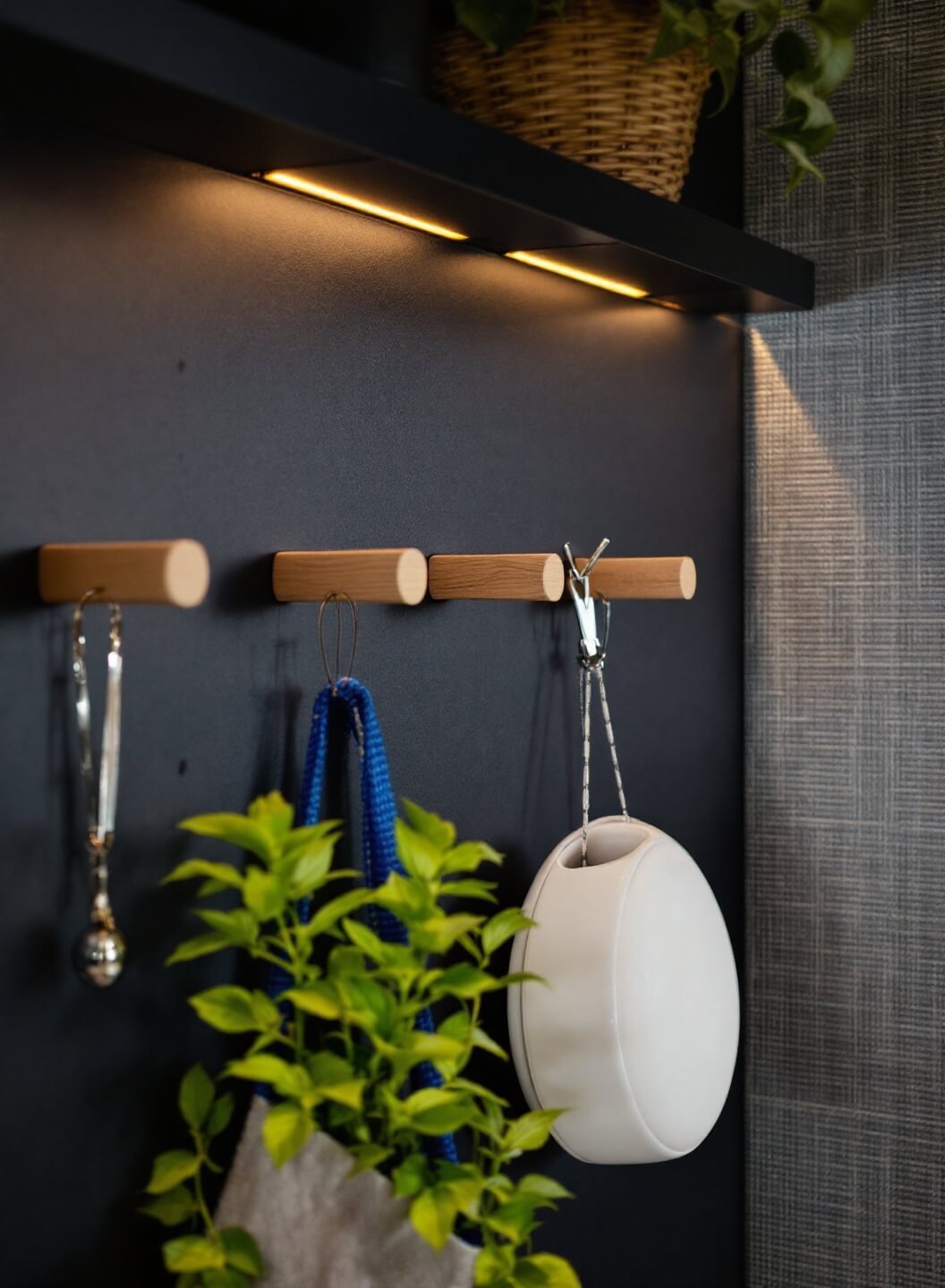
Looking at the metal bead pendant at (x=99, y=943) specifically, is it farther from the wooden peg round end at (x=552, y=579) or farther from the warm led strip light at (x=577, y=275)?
the warm led strip light at (x=577, y=275)

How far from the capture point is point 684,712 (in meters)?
1.40

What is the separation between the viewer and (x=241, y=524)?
0.90 meters

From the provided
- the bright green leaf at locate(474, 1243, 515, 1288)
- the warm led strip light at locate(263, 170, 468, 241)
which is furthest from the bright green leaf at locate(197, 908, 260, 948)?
the warm led strip light at locate(263, 170, 468, 241)

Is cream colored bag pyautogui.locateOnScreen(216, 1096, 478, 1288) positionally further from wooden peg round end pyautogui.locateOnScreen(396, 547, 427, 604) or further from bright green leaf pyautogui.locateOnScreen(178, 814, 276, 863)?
wooden peg round end pyautogui.locateOnScreen(396, 547, 427, 604)

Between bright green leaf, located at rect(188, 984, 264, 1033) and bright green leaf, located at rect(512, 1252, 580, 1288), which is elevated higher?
bright green leaf, located at rect(188, 984, 264, 1033)

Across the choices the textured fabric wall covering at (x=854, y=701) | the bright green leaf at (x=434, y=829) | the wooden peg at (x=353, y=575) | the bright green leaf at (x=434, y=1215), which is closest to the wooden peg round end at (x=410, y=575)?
the wooden peg at (x=353, y=575)

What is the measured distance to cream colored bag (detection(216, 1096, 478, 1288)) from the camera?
80cm

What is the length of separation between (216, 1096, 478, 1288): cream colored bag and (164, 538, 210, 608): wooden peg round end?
0.33 meters

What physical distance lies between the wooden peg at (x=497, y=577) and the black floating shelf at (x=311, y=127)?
229 mm

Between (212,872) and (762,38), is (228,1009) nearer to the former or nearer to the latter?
(212,872)

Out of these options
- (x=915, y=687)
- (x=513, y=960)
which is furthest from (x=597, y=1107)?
(x=915, y=687)

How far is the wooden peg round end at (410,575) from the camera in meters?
0.83

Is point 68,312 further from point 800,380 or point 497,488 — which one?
point 800,380

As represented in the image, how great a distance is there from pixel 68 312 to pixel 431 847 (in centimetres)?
36
